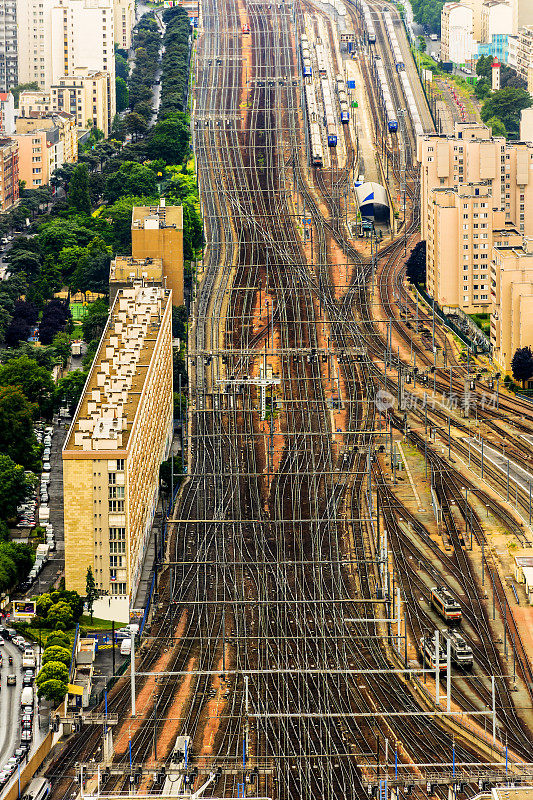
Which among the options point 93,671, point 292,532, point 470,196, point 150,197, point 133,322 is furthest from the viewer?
point 150,197

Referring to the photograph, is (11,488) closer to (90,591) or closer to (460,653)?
(90,591)

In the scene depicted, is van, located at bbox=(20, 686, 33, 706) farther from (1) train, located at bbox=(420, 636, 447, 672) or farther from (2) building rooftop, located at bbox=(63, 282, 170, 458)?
(1) train, located at bbox=(420, 636, 447, 672)

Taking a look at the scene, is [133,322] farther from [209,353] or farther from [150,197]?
[150,197]

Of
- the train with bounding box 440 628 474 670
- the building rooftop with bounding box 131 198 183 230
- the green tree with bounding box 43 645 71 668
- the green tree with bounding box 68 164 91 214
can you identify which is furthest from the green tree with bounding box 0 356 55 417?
the green tree with bounding box 68 164 91 214

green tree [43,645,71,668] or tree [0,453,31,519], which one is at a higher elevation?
tree [0,453,31,519]

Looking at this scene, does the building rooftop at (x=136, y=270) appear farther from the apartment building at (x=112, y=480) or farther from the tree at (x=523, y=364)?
the tree at (x=523, y=364)

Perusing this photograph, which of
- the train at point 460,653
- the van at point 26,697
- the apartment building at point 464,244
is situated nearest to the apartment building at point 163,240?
the apartment building at point 464,244

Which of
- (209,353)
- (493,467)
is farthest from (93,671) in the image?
(209,353)
